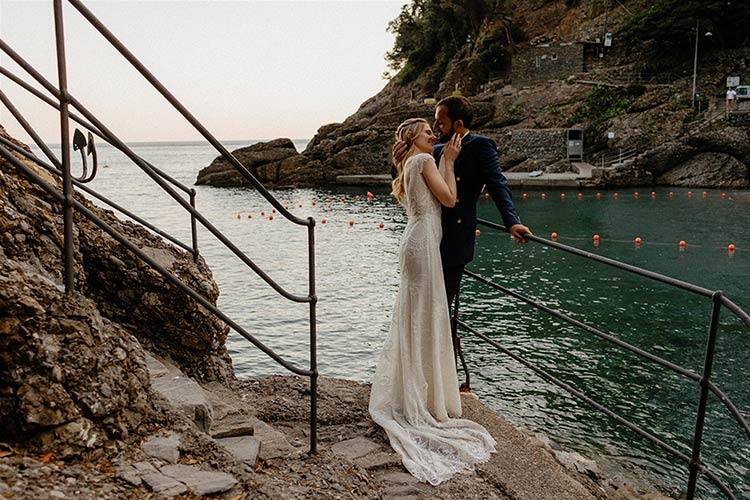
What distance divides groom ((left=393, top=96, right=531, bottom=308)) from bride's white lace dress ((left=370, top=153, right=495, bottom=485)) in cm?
14

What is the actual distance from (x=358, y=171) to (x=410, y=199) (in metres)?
47.7

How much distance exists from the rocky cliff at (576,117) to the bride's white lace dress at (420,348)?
3861cm

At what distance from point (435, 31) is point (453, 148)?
243ft

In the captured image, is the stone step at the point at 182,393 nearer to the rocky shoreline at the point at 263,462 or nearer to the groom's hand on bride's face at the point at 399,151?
the rocky shoreline at the point at 263,462

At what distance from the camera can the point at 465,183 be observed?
4.21m

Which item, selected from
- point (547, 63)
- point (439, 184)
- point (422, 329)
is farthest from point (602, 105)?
point (422, 329)

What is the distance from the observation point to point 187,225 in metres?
33.0

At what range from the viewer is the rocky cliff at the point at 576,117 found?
1593 inches

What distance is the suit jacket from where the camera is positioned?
414 cm

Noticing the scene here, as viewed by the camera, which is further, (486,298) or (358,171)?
(358,171)

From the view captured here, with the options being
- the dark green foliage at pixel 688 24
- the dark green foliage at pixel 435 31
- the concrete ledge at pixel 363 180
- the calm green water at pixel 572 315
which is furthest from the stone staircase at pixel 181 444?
the dark green foliage at pixel 435 31

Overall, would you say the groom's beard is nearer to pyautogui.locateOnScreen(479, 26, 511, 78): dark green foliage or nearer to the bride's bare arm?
the bride's bare arm

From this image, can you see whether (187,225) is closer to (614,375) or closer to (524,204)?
(524,204)

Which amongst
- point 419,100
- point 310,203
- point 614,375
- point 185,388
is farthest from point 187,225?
point 419,100
